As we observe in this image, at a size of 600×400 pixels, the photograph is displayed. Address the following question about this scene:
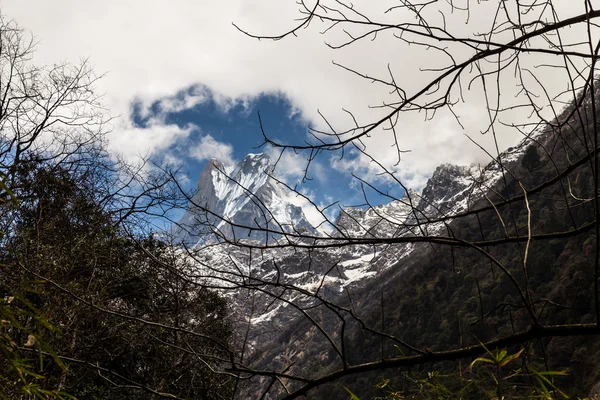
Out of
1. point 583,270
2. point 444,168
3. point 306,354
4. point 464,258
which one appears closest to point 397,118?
point 583,270

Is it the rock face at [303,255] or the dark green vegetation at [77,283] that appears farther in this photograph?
the dark green vegetation at [77,283]

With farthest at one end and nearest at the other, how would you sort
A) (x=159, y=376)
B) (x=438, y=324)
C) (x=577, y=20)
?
(x=438, y=324), (x=159, y=376), (x=577, y=20)

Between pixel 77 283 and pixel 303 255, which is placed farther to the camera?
pixel 77 283

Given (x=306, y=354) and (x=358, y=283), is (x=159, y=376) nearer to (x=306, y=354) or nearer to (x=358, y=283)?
(x=306, y=354)

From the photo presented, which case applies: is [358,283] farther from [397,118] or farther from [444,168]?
[397,118]

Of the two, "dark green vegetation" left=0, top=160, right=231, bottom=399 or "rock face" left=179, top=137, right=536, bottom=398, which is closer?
"rock face" left=179, top=137, right=536, bottom=398

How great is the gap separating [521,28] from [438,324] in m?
65.0

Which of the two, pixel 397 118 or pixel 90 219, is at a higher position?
pixel 90 219

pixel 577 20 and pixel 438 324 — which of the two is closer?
pixel 577 20

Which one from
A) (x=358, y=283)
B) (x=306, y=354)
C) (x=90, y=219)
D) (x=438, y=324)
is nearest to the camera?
(x=90, y=219)

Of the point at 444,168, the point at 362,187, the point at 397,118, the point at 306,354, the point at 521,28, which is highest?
the point at 444,168

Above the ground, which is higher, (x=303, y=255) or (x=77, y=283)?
(x=77, y=283)

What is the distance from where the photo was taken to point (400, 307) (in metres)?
70.9

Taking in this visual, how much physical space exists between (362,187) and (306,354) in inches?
4049
